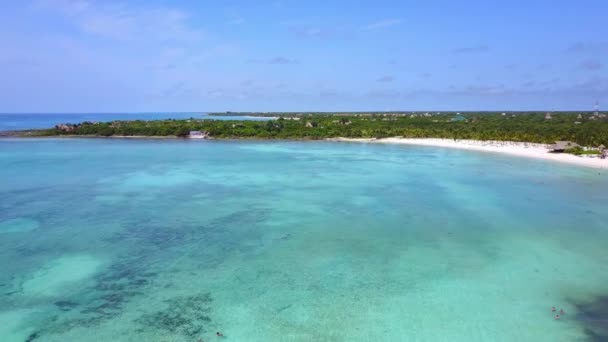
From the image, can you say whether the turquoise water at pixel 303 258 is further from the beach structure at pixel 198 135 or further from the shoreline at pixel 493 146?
the beach structure at pixel 198 135

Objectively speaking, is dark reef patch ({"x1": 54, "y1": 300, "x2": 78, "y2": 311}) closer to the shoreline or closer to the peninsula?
the shoreline

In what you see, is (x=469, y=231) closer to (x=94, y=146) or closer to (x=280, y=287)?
(x=280, y=287)

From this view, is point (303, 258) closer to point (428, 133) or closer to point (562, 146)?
point (562, 146)

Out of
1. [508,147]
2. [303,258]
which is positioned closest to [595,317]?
[303,258]

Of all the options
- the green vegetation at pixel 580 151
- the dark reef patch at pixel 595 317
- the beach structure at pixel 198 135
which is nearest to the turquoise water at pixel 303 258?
the dark reef patch at pixel 595 317

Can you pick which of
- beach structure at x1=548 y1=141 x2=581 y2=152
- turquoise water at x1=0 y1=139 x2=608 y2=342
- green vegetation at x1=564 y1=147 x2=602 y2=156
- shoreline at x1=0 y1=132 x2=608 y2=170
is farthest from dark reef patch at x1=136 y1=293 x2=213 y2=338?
beach structure at x1=548 y1=141 x2=581 y2=152

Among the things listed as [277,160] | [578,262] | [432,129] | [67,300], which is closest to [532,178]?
[578,262]
